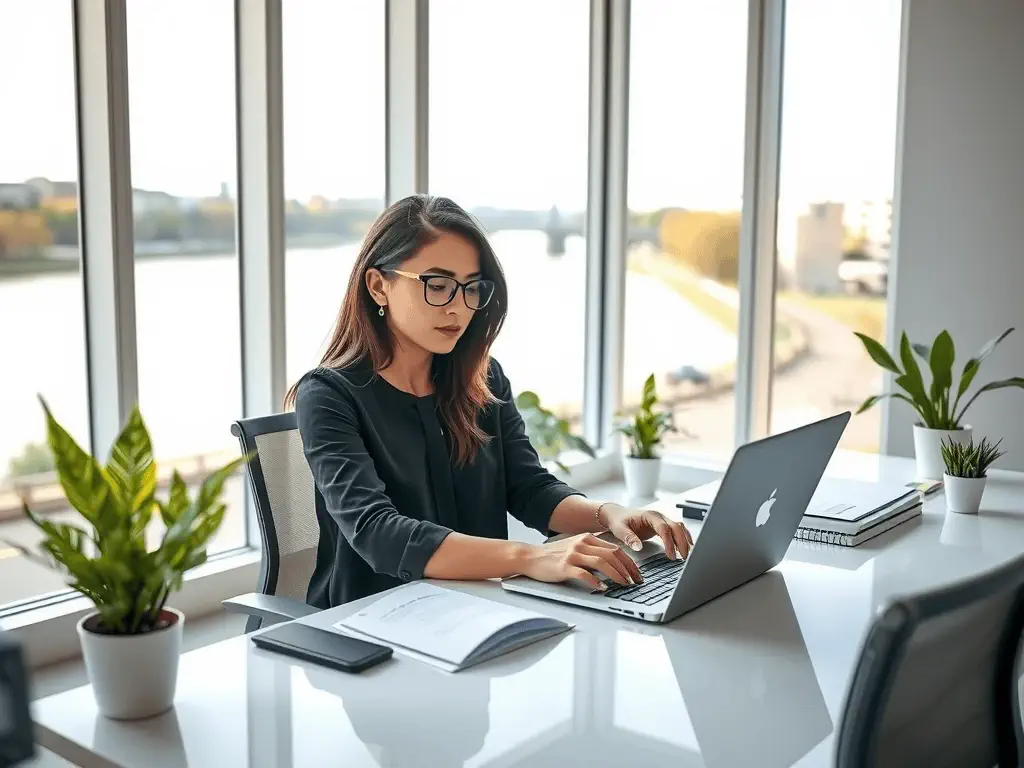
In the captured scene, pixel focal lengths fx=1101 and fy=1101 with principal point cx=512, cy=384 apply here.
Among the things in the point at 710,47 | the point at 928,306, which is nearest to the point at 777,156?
the point at 710,47

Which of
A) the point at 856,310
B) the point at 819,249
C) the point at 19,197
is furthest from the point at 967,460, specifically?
the point at 19,197

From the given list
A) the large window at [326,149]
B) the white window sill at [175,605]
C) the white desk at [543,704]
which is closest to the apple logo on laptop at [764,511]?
the white desk at [543,704]

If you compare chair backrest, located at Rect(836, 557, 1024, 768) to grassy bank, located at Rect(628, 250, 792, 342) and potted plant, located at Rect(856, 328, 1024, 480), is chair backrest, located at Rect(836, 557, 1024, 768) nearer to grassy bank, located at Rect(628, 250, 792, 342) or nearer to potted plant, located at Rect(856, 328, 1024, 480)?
potted plant, located at Rect(856, 328, 1024, 480)

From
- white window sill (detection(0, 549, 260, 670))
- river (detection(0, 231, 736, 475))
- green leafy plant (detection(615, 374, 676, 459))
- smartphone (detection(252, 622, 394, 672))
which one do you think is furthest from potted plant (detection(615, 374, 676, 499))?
smartphone (detection(252, 622, 394, 672))

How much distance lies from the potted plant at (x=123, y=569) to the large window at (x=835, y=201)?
3.04m

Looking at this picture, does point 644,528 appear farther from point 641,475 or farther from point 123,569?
point 641,475

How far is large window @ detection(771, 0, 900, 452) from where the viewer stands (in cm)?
380

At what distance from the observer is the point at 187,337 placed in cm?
297

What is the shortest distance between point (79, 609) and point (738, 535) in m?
1.73

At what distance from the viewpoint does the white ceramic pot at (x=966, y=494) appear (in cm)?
231

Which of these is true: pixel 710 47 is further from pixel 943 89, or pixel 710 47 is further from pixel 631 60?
pixel 943 89

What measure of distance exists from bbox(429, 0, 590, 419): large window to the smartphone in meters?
2.32

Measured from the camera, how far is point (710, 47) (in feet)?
13.5

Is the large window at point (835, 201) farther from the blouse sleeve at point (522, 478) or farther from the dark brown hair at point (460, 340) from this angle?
the dark brown hair at point (460, 340)
